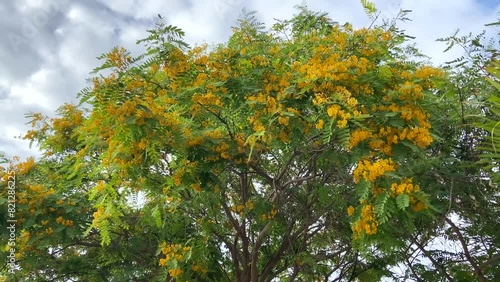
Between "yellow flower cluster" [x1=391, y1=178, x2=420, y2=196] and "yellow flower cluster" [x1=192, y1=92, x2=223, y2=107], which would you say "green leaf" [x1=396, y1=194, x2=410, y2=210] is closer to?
"yellow flower cluster" [x1=391, y1=178, x2=420, y2=196]

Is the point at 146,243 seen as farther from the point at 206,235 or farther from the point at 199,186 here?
the point at 199,186

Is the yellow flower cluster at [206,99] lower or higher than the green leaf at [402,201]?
higher

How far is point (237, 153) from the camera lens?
4.69m

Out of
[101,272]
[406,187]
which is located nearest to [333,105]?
[406,187]

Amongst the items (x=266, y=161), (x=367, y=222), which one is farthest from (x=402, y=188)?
(x=266, y=161)

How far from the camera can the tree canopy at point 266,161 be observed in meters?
3.91

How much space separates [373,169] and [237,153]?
1465 millimetres

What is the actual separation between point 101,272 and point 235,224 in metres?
1.95

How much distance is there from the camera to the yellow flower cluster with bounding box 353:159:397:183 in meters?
3.57

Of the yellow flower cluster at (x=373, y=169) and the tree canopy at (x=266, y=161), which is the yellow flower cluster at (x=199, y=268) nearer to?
the tree canopy at (x=266, y=161)

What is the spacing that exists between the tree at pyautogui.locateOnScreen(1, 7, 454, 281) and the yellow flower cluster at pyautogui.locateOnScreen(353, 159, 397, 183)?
0.4 inches

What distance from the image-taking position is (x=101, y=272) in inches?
262

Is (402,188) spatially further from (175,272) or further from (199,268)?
(199,268)

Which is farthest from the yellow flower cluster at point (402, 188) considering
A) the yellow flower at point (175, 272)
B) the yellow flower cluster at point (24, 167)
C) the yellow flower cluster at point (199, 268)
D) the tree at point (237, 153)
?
the yellow flower cluster at point (24, 167)
